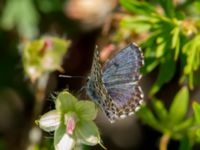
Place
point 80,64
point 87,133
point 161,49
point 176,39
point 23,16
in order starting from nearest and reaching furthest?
1. point 87,133
2. point 176,39
3. point 161,49
4. point 23,16
5. point 80,64

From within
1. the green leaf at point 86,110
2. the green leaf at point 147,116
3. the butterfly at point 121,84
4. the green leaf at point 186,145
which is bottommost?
the green leaf at point 186,145

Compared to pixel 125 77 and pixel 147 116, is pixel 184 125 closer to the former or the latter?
pixel 147 116

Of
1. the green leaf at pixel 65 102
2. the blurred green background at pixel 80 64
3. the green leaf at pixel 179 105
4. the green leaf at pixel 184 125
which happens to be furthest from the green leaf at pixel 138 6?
the green leaf at pixel 65 102

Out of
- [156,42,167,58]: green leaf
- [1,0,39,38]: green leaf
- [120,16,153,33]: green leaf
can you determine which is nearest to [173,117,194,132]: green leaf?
[156,42,167,58]: green leaf

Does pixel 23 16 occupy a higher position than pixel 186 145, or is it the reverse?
pixel 23 16

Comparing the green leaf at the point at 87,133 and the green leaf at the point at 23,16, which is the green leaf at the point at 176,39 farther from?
the green leaf at the point at 23,16

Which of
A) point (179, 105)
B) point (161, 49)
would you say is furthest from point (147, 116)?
point (161, 49)

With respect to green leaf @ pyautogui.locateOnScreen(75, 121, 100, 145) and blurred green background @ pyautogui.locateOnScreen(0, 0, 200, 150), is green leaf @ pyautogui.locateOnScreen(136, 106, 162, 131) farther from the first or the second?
green leaf @ pyautogui.locateOnScreen(75, 121, 100, 145)
